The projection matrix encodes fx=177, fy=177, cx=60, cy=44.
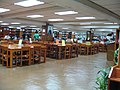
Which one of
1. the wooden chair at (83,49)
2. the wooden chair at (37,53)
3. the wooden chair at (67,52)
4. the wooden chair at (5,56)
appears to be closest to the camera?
the wooden chair at (5,56)

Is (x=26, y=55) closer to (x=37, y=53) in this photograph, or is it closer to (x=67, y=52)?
(x=37, y=53)

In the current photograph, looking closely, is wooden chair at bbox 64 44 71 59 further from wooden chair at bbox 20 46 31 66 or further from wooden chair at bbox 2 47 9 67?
wooden chair at bbox 2 47 9 67

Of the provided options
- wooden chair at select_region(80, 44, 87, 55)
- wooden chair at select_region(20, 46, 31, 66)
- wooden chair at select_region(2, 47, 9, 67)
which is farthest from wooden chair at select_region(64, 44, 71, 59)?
wooden chair at select_region(2, 47, 9, 67)

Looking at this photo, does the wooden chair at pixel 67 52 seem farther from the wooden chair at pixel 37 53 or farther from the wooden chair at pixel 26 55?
the wooden chair at pixel 26 55

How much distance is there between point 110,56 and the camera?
11000mm

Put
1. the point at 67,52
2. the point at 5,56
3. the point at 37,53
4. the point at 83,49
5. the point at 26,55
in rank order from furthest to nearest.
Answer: the point at 83,49
the point at 67,52
the point at 37,53
the point at 26,55
the point at 5,56

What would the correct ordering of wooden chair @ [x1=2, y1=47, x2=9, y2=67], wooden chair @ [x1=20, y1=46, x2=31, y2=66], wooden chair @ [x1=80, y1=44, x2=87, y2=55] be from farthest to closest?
wooden chair @ [x1=80, y1=44, x2=87, y2=55], wooden chair @ [x1=20, y1=46, x2=31, y2=66], wooden chair @ [x1=2, y1=47, x2=9, y2=67]

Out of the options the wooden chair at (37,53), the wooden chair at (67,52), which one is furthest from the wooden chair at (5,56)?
the wooden chair at (67,52)

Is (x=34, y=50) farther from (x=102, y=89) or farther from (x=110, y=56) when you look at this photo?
(x=102, y=89)

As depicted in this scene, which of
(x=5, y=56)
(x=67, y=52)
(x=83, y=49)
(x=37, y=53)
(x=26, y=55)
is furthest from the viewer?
(x=83, y=49)

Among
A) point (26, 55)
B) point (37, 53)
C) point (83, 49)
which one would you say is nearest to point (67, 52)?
point (37, 53)

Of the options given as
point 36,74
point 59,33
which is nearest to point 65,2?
point 36,74

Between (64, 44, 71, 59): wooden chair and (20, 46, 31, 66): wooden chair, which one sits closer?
(20, 46, 31, 66): wooden chair

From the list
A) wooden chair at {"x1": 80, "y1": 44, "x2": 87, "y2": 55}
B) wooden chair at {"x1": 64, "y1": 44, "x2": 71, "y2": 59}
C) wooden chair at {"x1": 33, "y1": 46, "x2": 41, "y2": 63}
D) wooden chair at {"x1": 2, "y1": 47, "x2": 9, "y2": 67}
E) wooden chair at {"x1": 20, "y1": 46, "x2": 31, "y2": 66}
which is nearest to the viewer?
wooden chair at {"x1": 2, "y1": 47, "x2": 9, "y2": 67}
